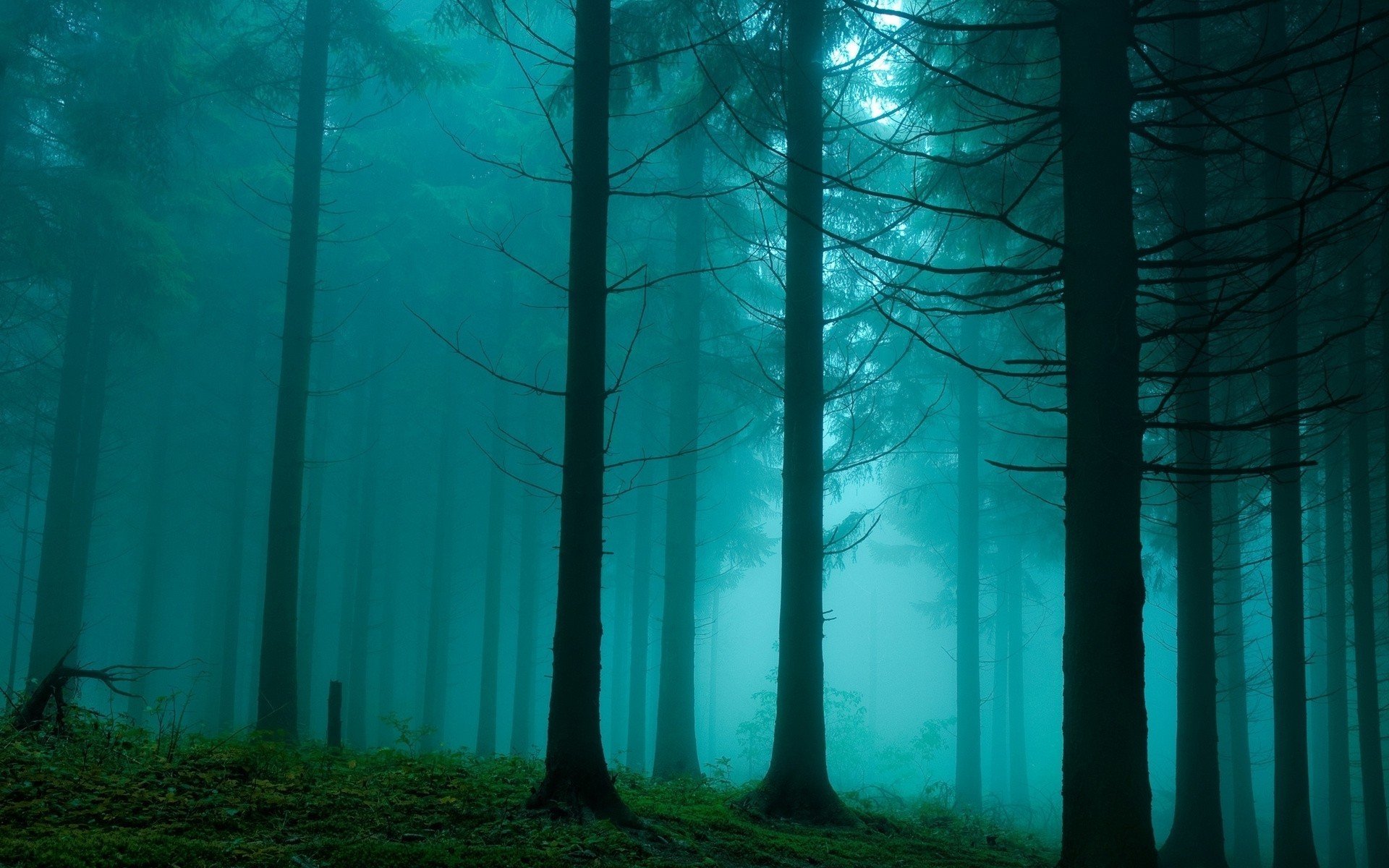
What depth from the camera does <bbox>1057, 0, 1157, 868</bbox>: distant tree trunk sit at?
4.41 metres

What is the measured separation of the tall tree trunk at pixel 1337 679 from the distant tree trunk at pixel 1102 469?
1286 centimetres

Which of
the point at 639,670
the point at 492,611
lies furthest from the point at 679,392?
the point at 492,611

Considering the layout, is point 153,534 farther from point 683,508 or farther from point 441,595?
point 683,508

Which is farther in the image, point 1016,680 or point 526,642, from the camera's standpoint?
point 1016,680

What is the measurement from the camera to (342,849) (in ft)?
13.4

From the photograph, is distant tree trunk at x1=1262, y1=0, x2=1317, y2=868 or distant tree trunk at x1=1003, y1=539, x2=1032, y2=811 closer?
distant tree trunk at x1=1262, y1=0, x2=1317, y2=868

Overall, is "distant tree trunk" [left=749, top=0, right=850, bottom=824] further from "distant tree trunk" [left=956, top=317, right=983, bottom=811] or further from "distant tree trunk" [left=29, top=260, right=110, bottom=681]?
"distant tree trunk" [left=29, top=260, right=110, bottom=681]

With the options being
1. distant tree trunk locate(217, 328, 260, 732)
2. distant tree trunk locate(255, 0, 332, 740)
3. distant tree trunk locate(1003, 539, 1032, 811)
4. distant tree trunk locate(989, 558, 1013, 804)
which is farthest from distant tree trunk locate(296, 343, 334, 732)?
distant tree trunk locate(1003, 539, 1032, 811)

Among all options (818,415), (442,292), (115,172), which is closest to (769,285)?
(442,292)

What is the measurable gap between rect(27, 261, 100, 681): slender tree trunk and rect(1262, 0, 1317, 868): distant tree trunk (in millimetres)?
18111

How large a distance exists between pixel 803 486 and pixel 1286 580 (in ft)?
19.5

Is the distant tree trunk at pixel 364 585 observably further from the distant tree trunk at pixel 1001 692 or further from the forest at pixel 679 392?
the distant tree trunk at pixel 1001 692

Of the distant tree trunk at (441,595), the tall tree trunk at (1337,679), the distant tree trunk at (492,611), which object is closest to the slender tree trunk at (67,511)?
the distant tree trunk at (441,595)

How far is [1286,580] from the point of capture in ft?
31.3
